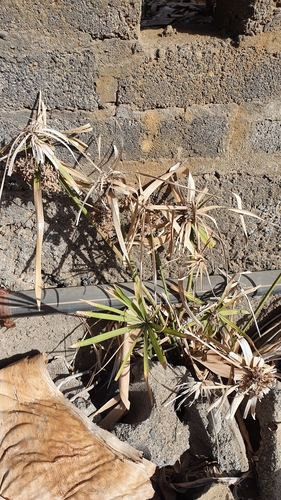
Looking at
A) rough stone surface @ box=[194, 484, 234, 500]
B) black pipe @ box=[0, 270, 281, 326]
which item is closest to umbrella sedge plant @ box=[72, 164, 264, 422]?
black pipe @ box=[0, 270, 281, 326]

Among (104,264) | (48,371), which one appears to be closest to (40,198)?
(104,264)

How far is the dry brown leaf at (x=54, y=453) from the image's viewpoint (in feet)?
5.01

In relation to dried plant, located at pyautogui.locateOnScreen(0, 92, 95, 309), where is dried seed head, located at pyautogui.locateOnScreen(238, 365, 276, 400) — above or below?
below

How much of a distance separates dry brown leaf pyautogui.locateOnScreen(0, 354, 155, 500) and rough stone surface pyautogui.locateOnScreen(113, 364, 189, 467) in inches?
2.1

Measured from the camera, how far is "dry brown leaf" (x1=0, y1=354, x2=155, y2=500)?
1526 millimetres

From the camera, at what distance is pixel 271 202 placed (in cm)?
190

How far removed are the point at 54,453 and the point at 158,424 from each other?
0.37 metres

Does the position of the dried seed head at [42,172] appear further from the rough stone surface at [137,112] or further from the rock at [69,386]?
the rock at [69,386]

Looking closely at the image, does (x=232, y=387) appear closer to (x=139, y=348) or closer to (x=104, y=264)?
(x=139, y=348)

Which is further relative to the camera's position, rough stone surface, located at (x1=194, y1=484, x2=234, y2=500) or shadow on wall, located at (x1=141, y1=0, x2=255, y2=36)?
rough stone surface, located at (x1=194, y1=484, x2=234, y2=500)

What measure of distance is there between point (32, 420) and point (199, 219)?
877mm

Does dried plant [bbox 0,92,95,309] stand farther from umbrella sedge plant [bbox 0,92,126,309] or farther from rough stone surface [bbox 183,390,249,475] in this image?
rough stone surface [bbox 183,390,249,475]

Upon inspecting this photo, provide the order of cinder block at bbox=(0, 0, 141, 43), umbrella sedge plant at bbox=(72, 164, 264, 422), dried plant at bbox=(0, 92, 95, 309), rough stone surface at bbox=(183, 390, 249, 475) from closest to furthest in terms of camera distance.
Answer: cinder block at bbox=(0, 0, 141, 43) → dried plant at bbox=(0, 92, 95, 309) → umbrella sedge plant at bbox=(72, 164, 264, 422) → rough stone surface at bbox=(183, 390, 249, 475)

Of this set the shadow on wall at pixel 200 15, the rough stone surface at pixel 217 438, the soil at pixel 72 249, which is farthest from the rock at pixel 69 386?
the shadow on wall at pixel 200 15
